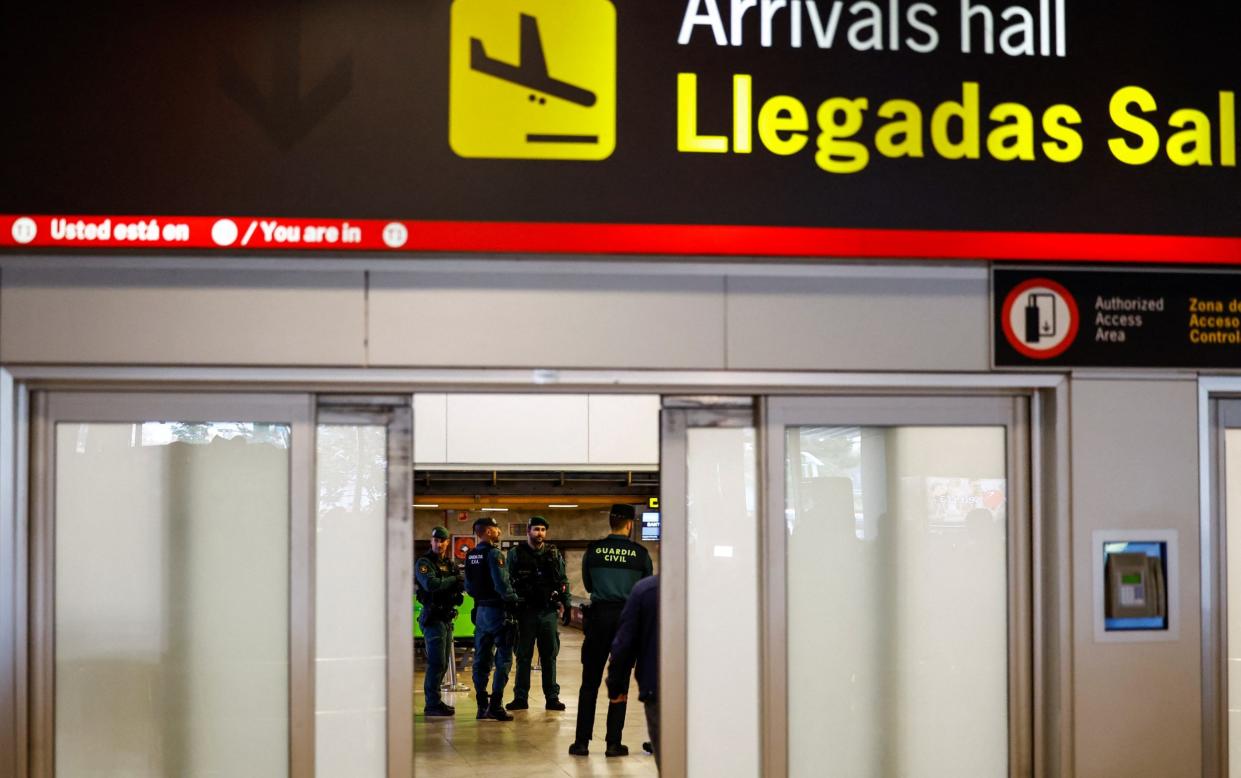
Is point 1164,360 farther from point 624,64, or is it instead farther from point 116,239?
point 116,239

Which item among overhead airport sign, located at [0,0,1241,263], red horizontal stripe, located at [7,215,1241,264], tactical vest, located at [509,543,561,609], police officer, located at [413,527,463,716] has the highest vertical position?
overhead airport sign, located at [0,0,1241,263]

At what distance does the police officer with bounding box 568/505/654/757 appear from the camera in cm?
Result: 824

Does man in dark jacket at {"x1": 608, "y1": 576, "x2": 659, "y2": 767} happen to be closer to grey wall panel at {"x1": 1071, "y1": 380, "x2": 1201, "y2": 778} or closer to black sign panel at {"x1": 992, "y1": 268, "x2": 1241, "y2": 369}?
grey wall panel at {"x1": 1071, "y1": 380, "x2": 1201, "y2": 778}

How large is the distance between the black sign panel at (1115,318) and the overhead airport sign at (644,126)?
0.41 ft

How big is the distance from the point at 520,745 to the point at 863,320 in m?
4.84

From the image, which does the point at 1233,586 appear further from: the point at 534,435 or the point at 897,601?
the point at 534,435

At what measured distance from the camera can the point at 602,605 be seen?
8.38m

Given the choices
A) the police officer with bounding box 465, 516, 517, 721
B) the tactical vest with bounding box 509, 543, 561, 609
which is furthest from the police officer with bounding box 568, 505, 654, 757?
the police officer with bounding box 465, 516, 517, 721

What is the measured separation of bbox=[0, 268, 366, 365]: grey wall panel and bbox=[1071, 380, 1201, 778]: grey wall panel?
2.84 meters

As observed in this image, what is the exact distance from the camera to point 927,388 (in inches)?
200

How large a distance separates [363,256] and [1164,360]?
10.2ft

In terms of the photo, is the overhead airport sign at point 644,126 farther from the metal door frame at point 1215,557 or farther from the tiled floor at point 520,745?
the tiled floor at point 520,745

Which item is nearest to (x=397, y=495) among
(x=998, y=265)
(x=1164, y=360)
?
(x=998, y=265)

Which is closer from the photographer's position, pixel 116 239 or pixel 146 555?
pixel 116 239
